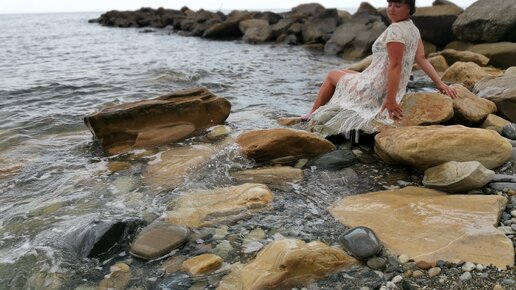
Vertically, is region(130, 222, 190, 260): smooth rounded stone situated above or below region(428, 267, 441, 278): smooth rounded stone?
below

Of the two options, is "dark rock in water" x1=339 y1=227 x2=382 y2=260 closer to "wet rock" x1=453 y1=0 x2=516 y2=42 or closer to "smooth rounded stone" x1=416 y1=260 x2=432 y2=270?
"smooth rounded stone" x1=416 y1=260 x2=432 y2=270

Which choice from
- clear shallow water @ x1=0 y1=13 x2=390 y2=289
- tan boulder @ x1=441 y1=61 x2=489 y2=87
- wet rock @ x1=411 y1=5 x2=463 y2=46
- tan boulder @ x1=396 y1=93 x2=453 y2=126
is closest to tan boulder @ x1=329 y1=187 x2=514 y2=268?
clear shallow water @ x1=0 y1=13 x2=390 y2=289

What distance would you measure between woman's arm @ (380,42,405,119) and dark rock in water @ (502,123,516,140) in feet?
3.60

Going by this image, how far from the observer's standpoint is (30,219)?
11.6ft

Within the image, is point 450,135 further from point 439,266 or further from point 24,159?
point 24,159

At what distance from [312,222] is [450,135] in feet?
5.18

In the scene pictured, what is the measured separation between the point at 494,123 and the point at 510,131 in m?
0.23

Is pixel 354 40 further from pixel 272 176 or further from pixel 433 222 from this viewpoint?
pixel 433 222

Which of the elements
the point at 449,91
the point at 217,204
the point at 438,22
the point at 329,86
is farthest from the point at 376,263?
the point at 438,22

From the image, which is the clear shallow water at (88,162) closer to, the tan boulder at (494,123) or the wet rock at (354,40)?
the tan boulder at (494,123)

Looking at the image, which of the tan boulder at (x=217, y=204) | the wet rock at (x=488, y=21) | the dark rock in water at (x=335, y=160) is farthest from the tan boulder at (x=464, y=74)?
the tan boulder at (x=217, y=204)

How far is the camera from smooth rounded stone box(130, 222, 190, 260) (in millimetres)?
2914

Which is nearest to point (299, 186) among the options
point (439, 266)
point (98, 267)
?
point (439, 266)

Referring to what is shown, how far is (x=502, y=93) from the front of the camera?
5.18 m
